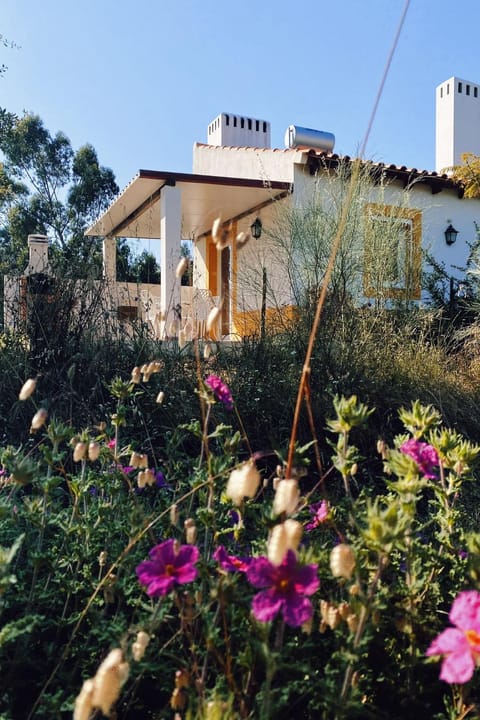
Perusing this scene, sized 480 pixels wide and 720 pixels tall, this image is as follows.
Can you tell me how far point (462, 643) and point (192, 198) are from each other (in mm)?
8839

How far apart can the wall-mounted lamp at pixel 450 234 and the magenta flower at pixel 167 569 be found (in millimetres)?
9375

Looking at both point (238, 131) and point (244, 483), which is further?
point (238, 131)

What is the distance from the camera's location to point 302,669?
3.33 ft

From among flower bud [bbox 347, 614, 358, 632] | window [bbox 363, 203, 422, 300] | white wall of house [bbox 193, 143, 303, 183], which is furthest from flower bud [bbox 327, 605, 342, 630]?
white wall of house [bbox 193, 143, 303, 183]

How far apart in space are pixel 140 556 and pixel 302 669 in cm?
60

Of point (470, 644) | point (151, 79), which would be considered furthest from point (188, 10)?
point (151, 79)

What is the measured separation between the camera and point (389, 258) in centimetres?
646

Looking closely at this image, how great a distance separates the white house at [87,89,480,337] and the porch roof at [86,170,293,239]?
0.06 ft

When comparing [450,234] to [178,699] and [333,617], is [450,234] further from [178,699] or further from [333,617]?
[178,699]

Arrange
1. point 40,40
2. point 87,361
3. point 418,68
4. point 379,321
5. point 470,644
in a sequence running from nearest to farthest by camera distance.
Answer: point 470,644 < point 418,68 < point 87,361 < point 379,321 < point 40,40

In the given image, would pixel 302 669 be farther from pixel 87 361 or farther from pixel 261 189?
pixel 261 189

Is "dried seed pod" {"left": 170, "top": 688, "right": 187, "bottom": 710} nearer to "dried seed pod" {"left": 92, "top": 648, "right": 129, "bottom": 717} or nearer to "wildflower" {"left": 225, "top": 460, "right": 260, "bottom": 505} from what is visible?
"dried seed pod" {"left": 92, "top": 648, "right": 129, "bottom": 717}

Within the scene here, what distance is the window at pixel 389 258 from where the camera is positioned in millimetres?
6254

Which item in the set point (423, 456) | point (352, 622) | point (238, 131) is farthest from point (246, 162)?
point (352, 622)
